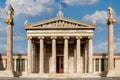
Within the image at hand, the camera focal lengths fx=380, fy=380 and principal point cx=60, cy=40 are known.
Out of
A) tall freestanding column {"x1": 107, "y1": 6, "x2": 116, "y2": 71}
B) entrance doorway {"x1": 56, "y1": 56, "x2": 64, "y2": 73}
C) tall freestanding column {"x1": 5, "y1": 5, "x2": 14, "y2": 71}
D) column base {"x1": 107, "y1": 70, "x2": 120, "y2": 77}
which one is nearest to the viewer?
column base {"x1": 107, "y1": 70, "x2": 120, "y2": 77}

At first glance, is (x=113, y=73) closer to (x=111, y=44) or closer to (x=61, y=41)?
(x=111, y=44)

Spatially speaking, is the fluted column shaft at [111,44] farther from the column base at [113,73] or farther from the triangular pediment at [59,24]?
the triangular pediment at [59,24]

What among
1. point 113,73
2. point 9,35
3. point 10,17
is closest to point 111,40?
point 113,73

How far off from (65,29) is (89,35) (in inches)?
187

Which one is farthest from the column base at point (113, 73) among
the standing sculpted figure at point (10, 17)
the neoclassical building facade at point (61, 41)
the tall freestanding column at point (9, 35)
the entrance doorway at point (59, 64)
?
the standing sculpted figure at point (10, 17)

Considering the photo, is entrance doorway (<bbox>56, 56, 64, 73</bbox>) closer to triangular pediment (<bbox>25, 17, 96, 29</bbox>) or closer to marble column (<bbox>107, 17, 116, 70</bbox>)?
triangular pediment (<bbox>25, 17, 96, 29</bbox>)

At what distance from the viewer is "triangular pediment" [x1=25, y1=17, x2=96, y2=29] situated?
238 ft

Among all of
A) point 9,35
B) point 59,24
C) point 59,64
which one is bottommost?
point 59,64

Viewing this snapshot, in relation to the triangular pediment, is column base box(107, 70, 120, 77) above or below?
below

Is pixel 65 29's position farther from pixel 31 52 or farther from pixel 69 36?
pixel 31 52

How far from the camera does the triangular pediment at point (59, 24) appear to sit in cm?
7263

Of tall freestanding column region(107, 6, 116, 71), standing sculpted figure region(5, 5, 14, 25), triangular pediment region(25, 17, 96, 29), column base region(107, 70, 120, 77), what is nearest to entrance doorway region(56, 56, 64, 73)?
triangular pediment region(25, 17, 96, 29)

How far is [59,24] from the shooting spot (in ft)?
240

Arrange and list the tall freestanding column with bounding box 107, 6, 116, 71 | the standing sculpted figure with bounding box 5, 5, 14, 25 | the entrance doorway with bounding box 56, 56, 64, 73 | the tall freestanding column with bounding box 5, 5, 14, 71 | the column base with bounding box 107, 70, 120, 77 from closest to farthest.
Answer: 1. the column base with bounding box 107, 70, 120, 77
2. the tall freestanding column with bounding box 107, 6, 116, 71
3. the standing sculpted figure with bounding box 5, 5, 14, 25
4. the tall freestanding column with bounding box 5, 5, 14, 71
5. the entrance doorway with bounding box 56, 56, 64, 73
